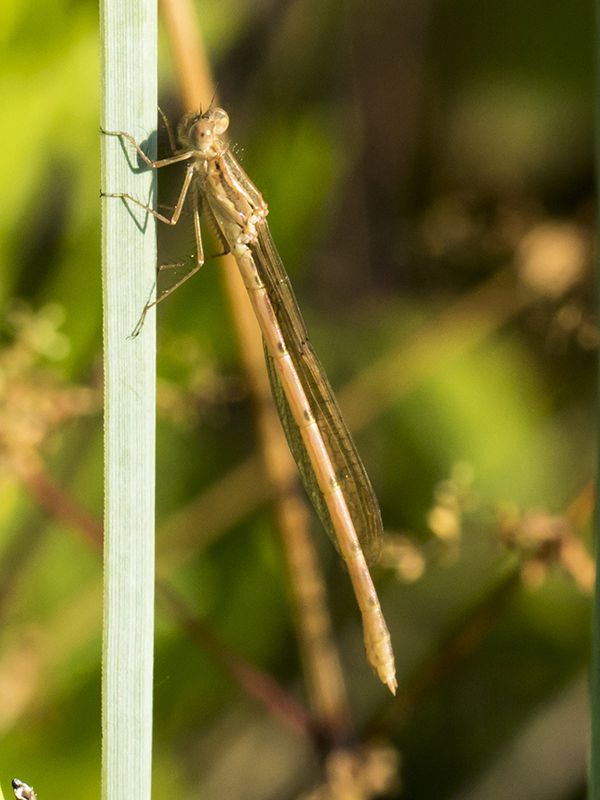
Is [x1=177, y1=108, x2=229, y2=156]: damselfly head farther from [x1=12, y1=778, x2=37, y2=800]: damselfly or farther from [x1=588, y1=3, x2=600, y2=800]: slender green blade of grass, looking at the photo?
[x1=12, y1=778, x2=37, y2=800]: damselfly

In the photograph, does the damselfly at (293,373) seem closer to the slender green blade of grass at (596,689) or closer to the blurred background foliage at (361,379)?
the blurred background foliage at (361,379)

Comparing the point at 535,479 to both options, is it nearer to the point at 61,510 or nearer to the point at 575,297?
the point at 575,297

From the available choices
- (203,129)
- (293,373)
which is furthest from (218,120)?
(293,373)

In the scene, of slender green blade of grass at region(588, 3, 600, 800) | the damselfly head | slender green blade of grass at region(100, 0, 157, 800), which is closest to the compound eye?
the damselfly head

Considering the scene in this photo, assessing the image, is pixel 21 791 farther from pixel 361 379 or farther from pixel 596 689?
pixel 361 379

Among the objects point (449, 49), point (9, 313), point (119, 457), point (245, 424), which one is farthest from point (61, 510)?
point (449, 49)

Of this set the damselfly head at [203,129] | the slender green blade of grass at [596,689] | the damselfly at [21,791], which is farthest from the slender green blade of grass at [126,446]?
the damselfly head at [203,129]
